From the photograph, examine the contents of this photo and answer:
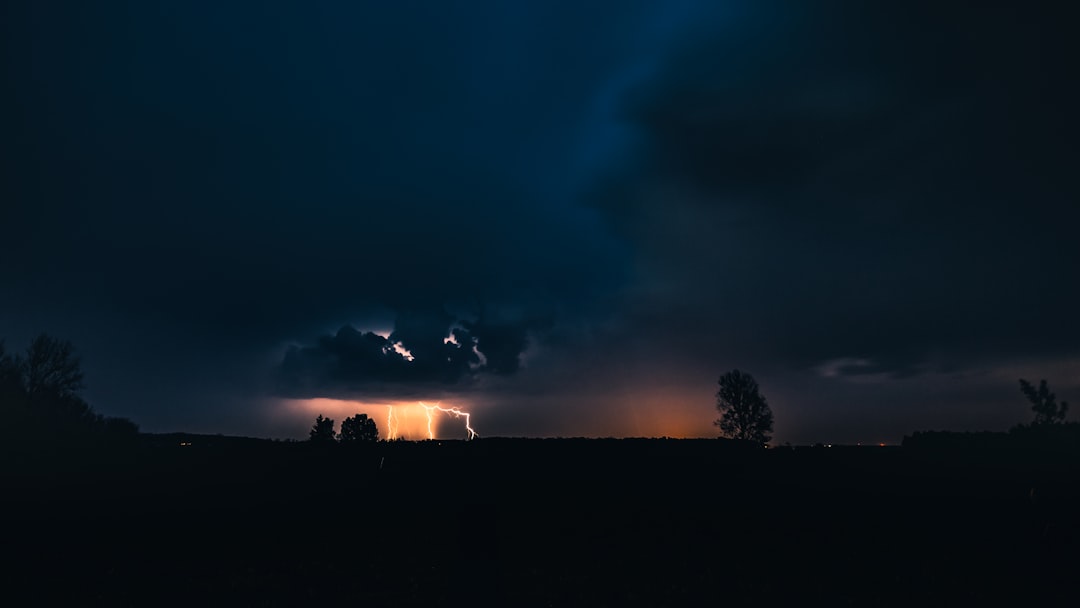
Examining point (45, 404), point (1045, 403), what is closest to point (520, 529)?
point (45, 404)

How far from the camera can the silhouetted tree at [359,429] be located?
98375mm

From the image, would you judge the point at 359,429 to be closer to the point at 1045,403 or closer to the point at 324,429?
the point at 324,429

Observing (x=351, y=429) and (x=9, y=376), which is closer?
(x=9, y=376)

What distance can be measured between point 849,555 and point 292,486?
3718 cm

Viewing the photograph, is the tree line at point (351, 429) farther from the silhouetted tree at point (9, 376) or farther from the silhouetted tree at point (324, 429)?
the silhouetted tree at point (9, 376)

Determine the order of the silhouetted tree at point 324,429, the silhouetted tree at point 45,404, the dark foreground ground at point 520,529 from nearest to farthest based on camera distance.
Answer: the dark foreground ground at point 520,529 < the silhouetted tree at point 45,404 < the silhouetted tree at point 324,429

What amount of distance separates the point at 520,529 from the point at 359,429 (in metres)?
76.5

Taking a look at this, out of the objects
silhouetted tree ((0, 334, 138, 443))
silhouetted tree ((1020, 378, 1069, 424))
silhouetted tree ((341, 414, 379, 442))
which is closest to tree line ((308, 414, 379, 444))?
silhouetted tree ((341, 414, 379, 442))

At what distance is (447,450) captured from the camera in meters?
57.0

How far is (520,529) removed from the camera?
3052cm

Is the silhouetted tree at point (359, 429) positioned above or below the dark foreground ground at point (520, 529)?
above

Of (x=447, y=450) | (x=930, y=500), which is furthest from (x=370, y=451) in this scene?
(x=930, y=500)

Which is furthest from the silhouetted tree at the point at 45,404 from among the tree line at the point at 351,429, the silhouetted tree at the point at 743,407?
the silhouetted tree at the point at 743,407

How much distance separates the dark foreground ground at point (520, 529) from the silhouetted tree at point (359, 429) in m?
44.7
